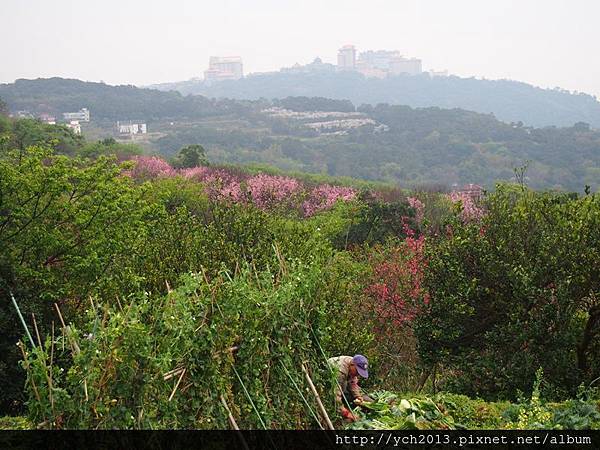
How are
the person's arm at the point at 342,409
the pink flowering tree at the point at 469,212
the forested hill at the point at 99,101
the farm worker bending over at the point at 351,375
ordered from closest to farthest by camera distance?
the person's arm at the point at 342,409, the farm worker bending over at the point at 351,375, the pink flowering tree at the point at 469,212, the forested hill at the point at 99,101

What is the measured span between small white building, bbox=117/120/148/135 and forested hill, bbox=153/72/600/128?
86.2m

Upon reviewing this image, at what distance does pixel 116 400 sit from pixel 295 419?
6.48 feet

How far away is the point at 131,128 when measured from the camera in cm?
9038

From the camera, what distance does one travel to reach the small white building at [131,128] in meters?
89.4

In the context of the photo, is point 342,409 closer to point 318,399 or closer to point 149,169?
point 318,399

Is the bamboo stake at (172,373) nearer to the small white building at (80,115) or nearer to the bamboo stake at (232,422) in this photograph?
the bamboo stake at (232,422)

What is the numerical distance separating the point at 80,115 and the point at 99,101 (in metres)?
7.24

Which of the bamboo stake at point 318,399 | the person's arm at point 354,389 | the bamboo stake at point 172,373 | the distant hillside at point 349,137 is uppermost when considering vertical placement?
the bamboo stake at point 172,373

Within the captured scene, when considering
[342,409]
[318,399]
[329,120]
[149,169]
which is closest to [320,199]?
[149,169]

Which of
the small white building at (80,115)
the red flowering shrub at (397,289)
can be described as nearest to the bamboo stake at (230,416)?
the red flowering shrub at (397,289)

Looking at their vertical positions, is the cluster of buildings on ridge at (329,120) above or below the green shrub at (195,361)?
below

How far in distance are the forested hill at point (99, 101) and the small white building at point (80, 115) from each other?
1674mm

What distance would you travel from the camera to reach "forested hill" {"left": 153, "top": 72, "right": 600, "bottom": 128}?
169375 millimetres

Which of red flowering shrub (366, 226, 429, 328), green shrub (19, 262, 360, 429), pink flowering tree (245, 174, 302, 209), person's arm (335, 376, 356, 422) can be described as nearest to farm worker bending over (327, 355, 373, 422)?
person's arm (335, 376, 356, 422)
